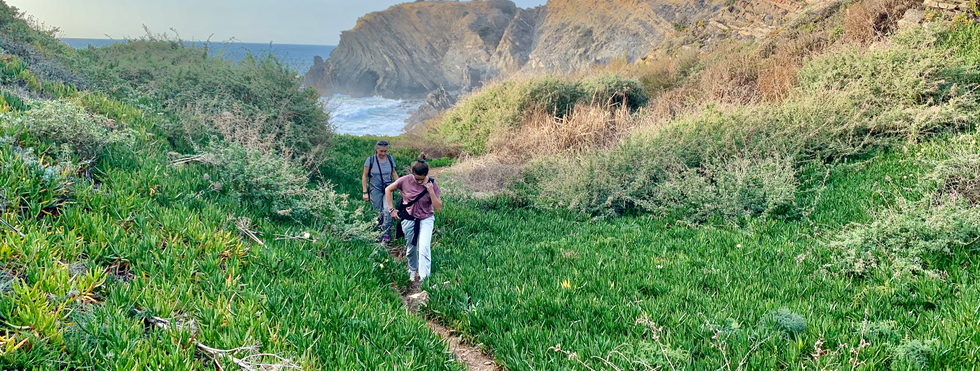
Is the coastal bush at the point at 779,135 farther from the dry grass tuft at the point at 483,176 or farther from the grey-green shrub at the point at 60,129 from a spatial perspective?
the grey-green shrub at the point at 60,129

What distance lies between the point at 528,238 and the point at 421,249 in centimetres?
207

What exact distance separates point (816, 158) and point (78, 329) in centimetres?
1007

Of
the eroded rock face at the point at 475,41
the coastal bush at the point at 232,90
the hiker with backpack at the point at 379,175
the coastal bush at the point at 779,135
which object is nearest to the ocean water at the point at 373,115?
the eroded rock face at the point at 475,41

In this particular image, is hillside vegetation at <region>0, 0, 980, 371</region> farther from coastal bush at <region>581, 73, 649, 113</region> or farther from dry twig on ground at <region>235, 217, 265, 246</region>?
coastal bush at <region>581, 73, 649, 113</region>

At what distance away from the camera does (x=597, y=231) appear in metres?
7.12

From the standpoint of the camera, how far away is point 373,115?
221ft

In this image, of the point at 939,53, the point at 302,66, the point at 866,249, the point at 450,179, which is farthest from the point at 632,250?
the point at 302,66

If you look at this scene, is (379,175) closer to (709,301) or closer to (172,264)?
(172,264)

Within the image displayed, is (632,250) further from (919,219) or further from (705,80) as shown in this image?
(705,80)

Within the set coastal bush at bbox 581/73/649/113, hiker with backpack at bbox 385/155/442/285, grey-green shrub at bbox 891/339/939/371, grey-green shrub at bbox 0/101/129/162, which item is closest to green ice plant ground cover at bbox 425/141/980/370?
grey-green shrub at bbox 891/339/939/371

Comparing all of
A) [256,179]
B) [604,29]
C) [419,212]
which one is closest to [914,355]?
[419,212]

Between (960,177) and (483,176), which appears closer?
(960,177)

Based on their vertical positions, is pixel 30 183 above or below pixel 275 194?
above

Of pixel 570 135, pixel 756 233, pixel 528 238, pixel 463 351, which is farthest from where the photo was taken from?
pixel 570 135
